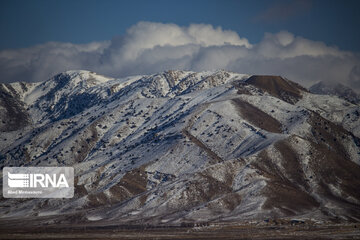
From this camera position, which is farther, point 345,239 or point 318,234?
point 318,234

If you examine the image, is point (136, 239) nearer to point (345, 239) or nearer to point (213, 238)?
point (213, 238)

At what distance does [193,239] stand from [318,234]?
148 feet

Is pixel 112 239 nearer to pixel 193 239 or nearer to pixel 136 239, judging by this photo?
pixel 136 239

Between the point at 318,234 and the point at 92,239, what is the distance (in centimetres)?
8119

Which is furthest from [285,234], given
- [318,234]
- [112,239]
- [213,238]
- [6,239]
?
[6,239]

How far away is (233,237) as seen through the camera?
639 feet

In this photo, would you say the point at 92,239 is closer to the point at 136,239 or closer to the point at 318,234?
the point at 136,239

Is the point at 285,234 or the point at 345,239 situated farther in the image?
the point at 285,234

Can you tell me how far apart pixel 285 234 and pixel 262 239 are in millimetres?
14305

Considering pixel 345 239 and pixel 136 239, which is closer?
pixel 345 239

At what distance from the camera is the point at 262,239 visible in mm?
187750

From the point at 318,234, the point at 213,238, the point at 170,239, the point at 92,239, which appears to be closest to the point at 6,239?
the point at 92,239

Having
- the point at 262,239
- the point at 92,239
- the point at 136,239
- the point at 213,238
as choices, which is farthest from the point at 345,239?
the point at 92,239

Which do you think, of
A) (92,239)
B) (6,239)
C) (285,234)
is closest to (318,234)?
(285,234)
